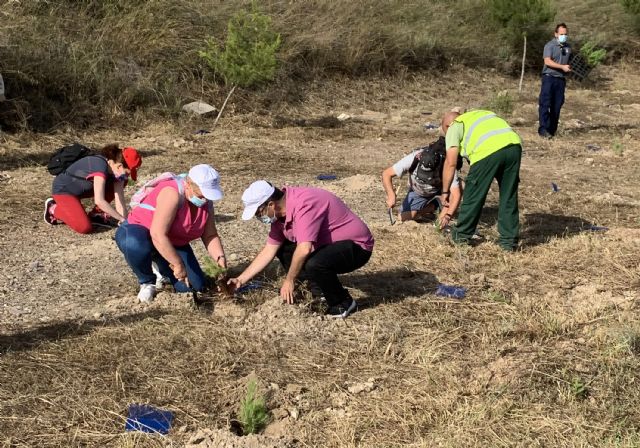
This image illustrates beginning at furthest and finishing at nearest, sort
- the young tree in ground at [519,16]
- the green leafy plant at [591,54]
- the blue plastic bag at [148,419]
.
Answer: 1. the young tree in ground at [519,16]
2. the green leafy plant at [591,54]
3. the blue plastic bag at [148,419]

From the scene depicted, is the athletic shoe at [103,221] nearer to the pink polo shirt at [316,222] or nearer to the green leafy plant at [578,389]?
the pink polo shirt at [316,222]

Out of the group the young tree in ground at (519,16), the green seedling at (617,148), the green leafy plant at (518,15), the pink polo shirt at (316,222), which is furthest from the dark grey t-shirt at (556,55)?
the pink polo shirt at (316,222)

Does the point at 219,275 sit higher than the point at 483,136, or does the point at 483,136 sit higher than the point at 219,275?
the point at 483,136

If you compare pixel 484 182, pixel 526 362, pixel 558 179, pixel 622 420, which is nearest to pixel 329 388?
pixel 526 362

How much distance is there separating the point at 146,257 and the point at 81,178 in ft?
7.30

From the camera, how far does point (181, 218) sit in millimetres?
4621

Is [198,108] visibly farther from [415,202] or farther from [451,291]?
[451,291]

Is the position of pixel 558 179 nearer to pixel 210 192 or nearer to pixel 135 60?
pixel 210 192

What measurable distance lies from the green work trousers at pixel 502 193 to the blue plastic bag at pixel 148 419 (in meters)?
3.37

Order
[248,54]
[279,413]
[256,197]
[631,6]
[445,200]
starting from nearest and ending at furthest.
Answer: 1. [279,413]
2. [256,197]
3. [445,200]
4. [248,54]
5. [631,6]

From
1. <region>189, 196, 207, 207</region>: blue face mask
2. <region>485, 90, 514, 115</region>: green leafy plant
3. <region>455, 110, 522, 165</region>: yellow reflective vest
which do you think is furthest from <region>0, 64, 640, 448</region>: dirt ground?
<region>485, 90, 514, 115</region>: green leafy plant

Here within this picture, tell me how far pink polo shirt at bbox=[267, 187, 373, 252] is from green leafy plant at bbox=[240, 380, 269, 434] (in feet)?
3.35

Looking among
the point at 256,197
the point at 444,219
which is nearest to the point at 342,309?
the point at 256,197

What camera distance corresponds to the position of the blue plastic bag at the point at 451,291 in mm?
5116
